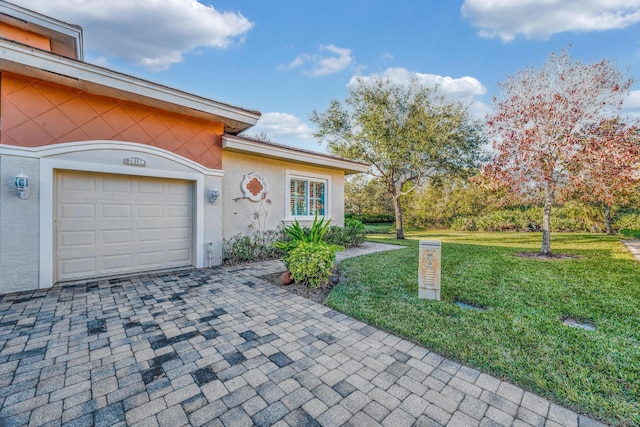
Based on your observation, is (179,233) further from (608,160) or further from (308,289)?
A: (608,160)

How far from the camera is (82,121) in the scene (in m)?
5.56

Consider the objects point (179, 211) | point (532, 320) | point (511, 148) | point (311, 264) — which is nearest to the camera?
point (532, 320)

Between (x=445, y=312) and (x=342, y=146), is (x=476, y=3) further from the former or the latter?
(x=445, y=312)

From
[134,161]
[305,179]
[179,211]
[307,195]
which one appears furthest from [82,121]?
[307,195]

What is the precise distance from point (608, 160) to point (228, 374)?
10.6 metres

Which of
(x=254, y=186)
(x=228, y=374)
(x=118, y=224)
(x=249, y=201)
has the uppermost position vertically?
(x=254, y=186)

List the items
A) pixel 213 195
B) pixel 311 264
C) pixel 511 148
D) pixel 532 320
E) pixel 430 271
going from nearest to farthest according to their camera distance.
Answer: pixel 532 320
pixel 430 271
pixel 311 264
pixel 213 195
pixel 511 148

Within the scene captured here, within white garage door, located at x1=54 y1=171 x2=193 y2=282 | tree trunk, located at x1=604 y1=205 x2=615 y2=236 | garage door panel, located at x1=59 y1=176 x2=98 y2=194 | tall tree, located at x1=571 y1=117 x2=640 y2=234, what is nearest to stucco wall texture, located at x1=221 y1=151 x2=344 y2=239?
white garage door, located at x1=54 y1=171 x2=193 y2=282

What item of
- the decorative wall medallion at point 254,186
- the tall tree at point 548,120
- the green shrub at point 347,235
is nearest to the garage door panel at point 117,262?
the decorative wall medallion at point 254,186

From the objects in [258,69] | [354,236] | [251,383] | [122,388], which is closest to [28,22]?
[258,69]

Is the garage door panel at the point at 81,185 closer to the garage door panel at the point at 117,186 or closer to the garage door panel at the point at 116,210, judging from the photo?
the garage door panel at the point at 117,186

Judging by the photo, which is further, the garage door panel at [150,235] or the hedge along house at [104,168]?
the garage door panel at [150,235]

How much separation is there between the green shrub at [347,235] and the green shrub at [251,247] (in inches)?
87.7

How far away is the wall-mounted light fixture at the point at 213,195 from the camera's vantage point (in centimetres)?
719
